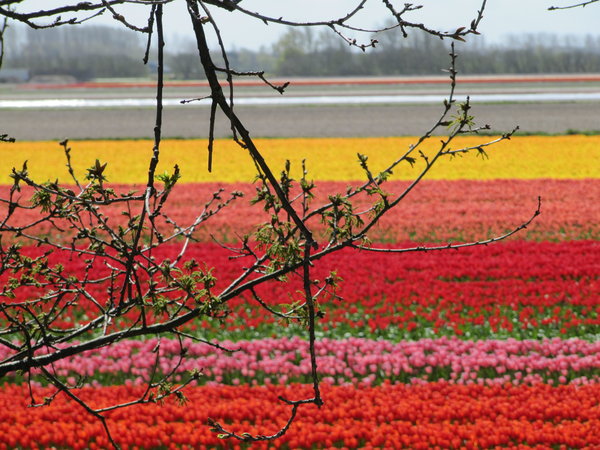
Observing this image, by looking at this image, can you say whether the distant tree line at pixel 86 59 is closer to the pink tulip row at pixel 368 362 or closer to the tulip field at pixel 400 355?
the tulip field at pixel 400 355

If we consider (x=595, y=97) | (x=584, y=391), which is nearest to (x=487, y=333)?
(x=584, y=391)

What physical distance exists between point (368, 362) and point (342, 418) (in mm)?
1259

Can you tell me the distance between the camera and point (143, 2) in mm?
1500

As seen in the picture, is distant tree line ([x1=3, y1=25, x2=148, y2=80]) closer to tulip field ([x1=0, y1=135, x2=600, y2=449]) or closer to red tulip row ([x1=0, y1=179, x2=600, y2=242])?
red tulip row ([x1=0, y1=179, x2=600, y2=242])

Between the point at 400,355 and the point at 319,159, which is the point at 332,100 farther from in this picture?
the point at 400,355

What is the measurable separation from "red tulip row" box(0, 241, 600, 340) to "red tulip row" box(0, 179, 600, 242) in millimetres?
896

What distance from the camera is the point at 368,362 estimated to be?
7.25 metres

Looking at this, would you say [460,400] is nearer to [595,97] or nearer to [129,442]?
[129,442]

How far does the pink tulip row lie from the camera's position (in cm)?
707

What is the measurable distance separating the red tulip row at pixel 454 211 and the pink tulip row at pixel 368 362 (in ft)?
10.7

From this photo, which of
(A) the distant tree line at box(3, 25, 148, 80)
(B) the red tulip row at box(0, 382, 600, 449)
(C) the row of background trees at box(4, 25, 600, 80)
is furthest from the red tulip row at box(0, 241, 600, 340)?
(C) the row of background trees at box(4, 25, 600, 80)

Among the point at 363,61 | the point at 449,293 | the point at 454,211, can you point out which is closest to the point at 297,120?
the point at 454,211

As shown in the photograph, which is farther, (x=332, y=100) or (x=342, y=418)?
(x=332, y=100)

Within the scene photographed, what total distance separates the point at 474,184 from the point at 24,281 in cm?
1539
